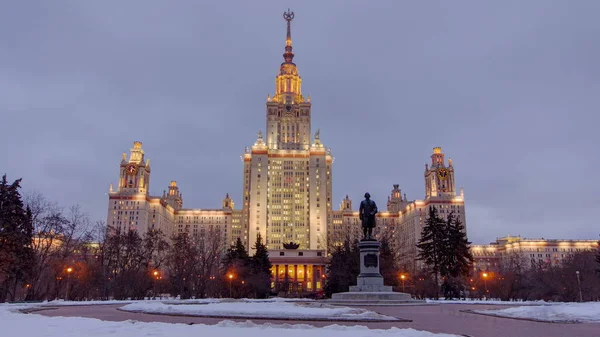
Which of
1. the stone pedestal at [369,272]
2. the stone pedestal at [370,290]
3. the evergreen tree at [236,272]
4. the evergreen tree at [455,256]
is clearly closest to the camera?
the stone pedestal at [370,290]

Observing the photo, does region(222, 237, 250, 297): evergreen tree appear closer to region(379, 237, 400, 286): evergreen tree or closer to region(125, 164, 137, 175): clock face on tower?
region(379, 237, 400, 286): evergreen tree

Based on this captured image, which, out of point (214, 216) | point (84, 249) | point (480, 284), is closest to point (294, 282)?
point (480, 284)

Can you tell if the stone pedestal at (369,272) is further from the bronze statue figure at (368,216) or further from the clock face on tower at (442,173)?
the clock face on tower at (442,173)

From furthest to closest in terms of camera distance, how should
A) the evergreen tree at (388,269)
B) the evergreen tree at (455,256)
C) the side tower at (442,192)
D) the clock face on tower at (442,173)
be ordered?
the clock face on tower at (442,173)
the side tower at (442,192)
the evergreen tree at (455,256)
the evergreen tree at (388,269)

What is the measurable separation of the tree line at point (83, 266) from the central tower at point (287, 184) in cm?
8410

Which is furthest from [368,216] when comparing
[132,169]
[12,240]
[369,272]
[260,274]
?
[132,169]

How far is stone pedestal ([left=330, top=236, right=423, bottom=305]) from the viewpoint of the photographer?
108 ft

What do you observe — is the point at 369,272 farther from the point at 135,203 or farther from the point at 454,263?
the point at 135,203

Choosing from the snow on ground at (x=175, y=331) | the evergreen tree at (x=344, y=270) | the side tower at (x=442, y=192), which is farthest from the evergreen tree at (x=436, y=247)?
the side tower at (x=442, y=192)

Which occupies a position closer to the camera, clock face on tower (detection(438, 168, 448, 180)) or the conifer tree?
the conifer tree

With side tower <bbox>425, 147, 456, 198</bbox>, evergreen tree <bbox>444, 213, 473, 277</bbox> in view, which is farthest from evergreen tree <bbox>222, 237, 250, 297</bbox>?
side tower <bbox>425, 147, 456, 198</bbox>

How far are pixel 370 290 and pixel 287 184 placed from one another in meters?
136

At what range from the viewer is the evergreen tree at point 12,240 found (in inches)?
1474

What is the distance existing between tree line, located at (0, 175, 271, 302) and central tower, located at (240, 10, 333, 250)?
84.1 m
